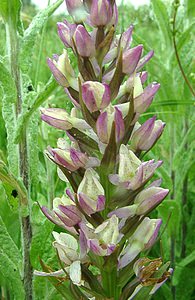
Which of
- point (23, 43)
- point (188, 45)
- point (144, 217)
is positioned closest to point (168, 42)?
point (188, 45)

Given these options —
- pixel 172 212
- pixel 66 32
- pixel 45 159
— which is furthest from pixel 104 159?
pixel 172 212

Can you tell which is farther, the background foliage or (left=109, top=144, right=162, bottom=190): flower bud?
the background foliage

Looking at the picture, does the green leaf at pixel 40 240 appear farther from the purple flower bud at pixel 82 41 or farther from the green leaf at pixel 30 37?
the purple flower bud at pixel 82 41

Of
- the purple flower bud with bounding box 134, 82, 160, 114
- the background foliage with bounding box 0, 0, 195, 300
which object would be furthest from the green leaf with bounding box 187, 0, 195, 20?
the purple flower bud with bounding box 134, 82, 160, 114

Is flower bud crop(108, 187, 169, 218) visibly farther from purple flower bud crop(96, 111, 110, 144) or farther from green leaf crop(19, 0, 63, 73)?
green leaf crop(19, 0, 63, 73)

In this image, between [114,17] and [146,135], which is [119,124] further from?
[114,17]

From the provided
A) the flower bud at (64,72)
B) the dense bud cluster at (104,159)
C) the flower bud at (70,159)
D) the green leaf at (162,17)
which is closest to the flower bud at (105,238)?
the dense bud cluster at (104,159)
